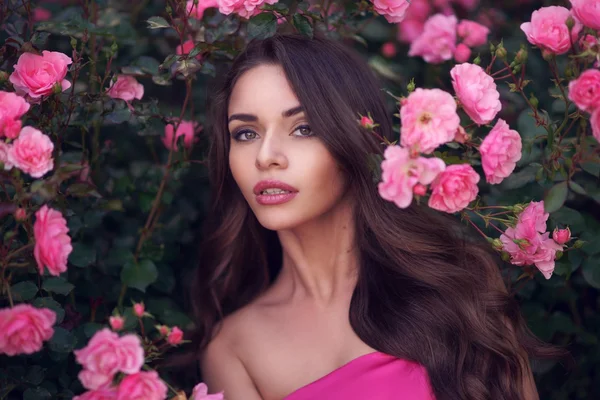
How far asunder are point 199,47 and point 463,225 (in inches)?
43.6

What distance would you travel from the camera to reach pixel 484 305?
230 cm

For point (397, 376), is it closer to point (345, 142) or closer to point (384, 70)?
point (345, 142)

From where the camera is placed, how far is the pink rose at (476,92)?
183cm

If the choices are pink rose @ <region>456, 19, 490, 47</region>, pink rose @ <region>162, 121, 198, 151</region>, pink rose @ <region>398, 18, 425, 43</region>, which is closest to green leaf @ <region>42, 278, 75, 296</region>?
pink rose @ <region>162, 121, 198, 151</region>

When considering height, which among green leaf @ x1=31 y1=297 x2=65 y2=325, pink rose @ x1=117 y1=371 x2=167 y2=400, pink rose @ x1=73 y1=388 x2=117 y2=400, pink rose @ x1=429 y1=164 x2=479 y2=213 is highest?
pink rose @ x1=429 y1=164 x2=479 y2=213

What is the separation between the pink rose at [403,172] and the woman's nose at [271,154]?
1.77 feet

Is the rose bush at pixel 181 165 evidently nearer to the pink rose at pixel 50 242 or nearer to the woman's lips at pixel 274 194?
the pink rose at pixel 50 242

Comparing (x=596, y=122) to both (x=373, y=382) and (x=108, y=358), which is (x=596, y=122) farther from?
(x=108, y=358)

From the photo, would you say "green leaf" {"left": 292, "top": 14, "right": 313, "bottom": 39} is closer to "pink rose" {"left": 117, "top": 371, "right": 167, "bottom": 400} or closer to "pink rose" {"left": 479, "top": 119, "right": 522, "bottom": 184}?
"pink rose" {"left": 479, "top": 119, "right": 522, "bottom": 184}

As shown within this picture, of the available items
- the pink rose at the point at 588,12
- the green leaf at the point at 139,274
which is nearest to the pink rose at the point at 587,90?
the pink rose at the point at 588,12

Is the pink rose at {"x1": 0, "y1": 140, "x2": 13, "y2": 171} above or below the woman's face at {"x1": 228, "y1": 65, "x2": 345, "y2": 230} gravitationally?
above

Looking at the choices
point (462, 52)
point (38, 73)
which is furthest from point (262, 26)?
point (462, 52)

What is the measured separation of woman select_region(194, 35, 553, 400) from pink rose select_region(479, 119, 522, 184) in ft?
1.10

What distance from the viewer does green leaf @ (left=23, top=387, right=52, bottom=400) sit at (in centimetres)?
210
